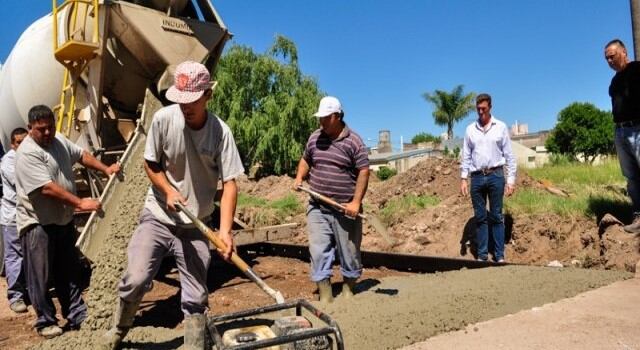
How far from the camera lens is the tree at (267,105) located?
87.9ft

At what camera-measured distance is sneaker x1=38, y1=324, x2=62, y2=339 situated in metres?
4.23

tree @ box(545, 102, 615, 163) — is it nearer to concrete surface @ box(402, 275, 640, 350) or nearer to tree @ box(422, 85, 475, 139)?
tree @ box(422, 85, 475, 139)

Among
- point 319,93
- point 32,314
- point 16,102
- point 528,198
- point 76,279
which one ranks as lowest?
point 32,314

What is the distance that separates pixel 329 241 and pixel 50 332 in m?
2.47

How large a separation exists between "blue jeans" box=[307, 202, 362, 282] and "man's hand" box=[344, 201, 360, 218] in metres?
0.14

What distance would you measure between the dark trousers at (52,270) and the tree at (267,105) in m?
21.8

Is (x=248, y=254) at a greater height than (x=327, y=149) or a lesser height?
lesser

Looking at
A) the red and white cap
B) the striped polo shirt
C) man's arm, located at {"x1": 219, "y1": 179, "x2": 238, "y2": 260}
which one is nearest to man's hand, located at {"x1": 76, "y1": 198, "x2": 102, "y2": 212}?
man's arm, located at {"x1": 219, "y1": 179, "x2": 238, "y2": 260}

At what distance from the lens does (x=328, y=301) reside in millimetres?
4773

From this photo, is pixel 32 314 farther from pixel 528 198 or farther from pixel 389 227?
pixel 528 198

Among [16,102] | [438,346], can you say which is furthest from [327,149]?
[16,102]

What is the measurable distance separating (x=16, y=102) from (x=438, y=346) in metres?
6.62

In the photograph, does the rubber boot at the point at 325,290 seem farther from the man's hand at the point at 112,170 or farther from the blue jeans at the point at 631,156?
the blue jeans at the point at 631,156

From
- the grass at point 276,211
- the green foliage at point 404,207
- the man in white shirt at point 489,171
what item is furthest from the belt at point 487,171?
the grass at point 276,211
